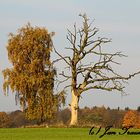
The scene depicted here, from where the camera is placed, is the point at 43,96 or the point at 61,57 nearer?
the point at 61,57

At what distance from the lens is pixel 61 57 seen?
4094cm

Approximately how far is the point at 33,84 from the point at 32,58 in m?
3.36

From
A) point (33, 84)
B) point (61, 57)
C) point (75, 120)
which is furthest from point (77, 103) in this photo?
point (33, 84)

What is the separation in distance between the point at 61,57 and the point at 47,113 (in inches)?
516

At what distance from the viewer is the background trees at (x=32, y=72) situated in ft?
167

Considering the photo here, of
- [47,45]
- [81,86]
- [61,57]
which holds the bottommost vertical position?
[81,86]

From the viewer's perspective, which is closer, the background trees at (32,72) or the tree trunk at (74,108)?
the tree trunk at (74,108)

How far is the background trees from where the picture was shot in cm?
5085

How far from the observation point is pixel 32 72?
Answer: 51.7 metres

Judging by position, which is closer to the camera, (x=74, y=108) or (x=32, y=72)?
(x=74, y=108)

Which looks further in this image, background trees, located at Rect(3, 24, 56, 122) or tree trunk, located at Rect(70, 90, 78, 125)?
background trees, located at Rect(3, 24, 56, 122)

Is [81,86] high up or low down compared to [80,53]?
down

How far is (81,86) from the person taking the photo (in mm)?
40375

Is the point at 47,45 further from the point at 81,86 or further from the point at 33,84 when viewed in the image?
the point at 81,86
